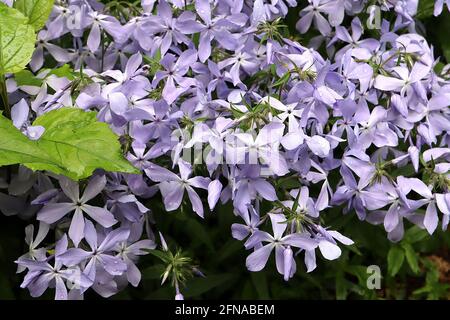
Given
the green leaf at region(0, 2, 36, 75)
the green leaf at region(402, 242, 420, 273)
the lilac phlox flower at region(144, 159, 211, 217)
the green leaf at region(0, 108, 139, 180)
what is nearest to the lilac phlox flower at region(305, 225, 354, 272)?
the lilac phlox flower at region(144, 159, 211, 217)

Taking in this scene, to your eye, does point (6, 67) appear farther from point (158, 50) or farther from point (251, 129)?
point (251, 129)

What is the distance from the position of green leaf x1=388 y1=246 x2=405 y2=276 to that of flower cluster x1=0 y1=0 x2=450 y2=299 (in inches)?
5.1

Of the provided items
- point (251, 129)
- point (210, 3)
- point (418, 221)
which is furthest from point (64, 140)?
point (418, 221)

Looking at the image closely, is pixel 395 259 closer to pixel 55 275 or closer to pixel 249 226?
pixel 249 226

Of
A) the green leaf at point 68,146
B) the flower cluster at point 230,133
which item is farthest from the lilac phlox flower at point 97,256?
the green leaf at point 68,146

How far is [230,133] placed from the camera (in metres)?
1.21

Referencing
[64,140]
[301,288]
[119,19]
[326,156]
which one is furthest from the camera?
[301,288]

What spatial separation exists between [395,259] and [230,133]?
1.79 ft

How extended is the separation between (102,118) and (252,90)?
0.27m

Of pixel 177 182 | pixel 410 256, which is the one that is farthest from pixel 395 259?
pixel 177 182

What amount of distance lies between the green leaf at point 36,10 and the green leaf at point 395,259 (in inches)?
30.9

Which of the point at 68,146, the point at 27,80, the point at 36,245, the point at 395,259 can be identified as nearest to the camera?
the point at 68,146
